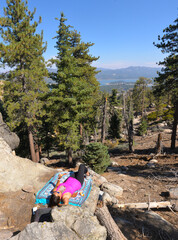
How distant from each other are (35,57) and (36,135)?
304 inches

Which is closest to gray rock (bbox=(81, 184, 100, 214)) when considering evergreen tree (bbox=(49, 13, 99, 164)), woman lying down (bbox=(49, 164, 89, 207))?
woman lying down (bbox=(49, 164, 89, 207))

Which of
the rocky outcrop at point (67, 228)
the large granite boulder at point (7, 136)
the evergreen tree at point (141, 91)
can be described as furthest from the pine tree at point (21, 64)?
the evergreen tree at point (141, 91)

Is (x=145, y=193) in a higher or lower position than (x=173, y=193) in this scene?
lower

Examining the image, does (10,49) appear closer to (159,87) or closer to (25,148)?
(25,148)

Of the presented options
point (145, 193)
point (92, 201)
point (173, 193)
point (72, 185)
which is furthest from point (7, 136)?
Result: point (173, 193)

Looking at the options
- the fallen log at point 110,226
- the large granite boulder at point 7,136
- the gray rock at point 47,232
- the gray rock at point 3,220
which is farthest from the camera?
the large granite boulder at point 7,136

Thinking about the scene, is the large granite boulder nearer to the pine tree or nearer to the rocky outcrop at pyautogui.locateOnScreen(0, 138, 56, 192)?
the pine tree

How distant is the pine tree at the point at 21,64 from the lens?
37.2ft

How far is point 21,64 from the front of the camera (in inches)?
491

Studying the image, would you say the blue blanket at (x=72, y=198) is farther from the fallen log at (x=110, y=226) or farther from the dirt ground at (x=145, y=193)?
the dirt ground at (x=145, y=193)

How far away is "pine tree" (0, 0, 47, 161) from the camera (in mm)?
11344

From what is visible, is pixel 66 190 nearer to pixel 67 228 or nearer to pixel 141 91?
pixel 67 228

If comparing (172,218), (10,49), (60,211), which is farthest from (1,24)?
(172,218)

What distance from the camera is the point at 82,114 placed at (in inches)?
501
